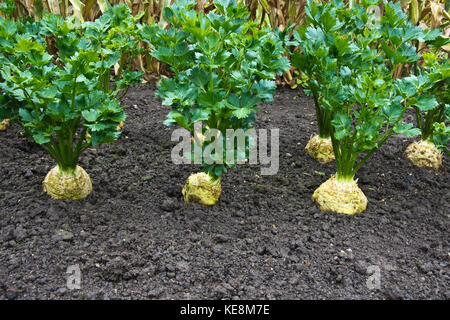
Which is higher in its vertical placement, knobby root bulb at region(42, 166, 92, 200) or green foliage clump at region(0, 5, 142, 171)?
green foliage clump at region(0, 5, 142, 171)

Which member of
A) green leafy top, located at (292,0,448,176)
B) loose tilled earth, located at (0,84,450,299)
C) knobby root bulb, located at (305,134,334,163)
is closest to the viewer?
loose tilled earth, located at (0,84,450,299)

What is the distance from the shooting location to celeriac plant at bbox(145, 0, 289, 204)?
2.18m

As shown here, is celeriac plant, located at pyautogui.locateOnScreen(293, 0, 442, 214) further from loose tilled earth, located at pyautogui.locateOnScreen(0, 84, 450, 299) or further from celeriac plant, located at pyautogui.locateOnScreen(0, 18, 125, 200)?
celeriac plant, located at pyautogui.locateOnScreen(0, 18, 125, 200)

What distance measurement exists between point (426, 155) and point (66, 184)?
2434 mm

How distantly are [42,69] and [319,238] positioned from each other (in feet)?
5.45

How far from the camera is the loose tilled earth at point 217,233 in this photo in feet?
7.06

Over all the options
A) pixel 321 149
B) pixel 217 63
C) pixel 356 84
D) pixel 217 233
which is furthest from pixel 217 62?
pixel 321 149

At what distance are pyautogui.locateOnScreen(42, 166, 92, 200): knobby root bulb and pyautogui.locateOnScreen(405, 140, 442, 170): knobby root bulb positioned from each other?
2283mm

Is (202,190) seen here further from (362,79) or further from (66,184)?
(362,79)

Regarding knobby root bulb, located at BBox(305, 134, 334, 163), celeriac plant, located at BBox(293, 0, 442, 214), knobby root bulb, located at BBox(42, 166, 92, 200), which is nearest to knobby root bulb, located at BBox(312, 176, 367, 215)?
celeriac plant, located at BBox(293, 0, 442, 214)

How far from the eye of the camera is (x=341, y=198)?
268 centimetres

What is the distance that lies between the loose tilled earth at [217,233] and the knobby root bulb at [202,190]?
0.17 feet

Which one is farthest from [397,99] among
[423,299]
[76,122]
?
[76,122]

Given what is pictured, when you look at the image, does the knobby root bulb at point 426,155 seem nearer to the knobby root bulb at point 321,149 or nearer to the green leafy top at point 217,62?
the knobby root bulb at point 321,149
